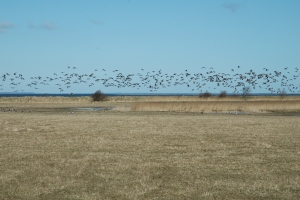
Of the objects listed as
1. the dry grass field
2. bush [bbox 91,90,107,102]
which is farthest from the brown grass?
A: bush [bbox 91,90,107,102]

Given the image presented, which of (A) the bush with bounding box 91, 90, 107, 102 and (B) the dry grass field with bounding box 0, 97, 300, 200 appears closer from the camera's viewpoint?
(B) the dry grass field with bounding box 0, 97, 300, 200

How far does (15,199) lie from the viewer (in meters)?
9.77

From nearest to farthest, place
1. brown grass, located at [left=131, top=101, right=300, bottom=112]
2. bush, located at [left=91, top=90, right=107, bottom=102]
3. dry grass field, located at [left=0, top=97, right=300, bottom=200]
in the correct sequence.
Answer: dry grass field, located at [left=0, top=97, right=300, bottom=200] < brown grass, located at [left=131, top=101, right=300, bottom=112] < bush, located at [left=91, top=90, right=107, bottom=102]

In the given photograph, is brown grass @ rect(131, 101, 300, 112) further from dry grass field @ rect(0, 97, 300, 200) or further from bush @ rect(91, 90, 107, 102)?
bush @ rect(91, 90, 107, 102)

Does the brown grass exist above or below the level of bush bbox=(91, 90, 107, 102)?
below

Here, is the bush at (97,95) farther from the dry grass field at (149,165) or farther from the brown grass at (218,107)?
the dry grass field at (149,165)

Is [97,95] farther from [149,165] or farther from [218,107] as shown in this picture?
[149,165]

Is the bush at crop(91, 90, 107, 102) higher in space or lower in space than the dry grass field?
higher

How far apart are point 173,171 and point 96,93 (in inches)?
3502

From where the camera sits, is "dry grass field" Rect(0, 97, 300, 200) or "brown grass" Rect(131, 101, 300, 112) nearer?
"dry grass field" Rect(0, 97, 300, 200)

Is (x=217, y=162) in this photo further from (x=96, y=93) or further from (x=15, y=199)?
(x=96, y=93)

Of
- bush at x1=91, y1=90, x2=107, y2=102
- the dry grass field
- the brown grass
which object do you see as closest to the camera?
the dry grass field

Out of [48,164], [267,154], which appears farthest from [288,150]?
[48,164]

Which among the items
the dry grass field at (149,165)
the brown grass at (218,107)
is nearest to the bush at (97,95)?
the brown grass at (218,107)
